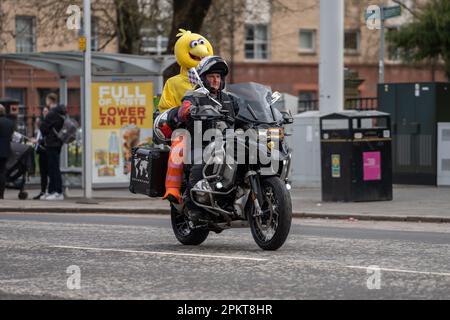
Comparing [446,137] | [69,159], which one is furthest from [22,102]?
[446,137]

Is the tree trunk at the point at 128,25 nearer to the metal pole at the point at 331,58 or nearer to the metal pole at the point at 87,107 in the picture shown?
the metal pole at the point at 331,58

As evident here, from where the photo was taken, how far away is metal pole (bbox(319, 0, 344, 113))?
73.3 ft

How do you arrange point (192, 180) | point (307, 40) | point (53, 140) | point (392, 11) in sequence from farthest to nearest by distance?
point (307, 40), point (392, 11), point (53, 140), point (192, 180)

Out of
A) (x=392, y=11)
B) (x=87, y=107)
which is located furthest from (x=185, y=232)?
(x=392, y=11)

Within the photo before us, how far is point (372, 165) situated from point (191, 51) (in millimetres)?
7223

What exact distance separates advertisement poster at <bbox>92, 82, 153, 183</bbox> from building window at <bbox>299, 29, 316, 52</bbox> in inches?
1611

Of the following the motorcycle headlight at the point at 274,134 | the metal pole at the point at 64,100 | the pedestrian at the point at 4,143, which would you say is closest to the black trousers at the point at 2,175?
the pedestrian at the point at 4,143

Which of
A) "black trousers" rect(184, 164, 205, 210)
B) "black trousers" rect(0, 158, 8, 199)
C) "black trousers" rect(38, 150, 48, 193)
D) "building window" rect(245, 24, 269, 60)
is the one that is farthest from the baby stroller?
"building window" rect(245, 24, 269, 60)

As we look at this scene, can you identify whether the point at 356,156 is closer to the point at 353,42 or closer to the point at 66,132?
the point at 66,132

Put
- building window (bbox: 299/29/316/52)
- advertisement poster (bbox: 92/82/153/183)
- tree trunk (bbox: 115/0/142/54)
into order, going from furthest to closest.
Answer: building window (bbox: 299/29/316/52) → tree trunk (bbox: 115/0/142/54) → advertisement poster (bbox: 92/82/153/183)

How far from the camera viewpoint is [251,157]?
427 inches

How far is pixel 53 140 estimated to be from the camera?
72.1ft

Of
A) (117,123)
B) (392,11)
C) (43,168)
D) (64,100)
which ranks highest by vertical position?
(392,11)

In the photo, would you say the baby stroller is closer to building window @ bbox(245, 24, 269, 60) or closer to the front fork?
the front fork
